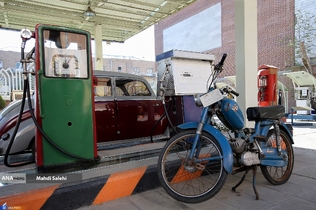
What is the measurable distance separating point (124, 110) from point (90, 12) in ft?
13.6

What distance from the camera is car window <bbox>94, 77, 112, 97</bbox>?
4421mm

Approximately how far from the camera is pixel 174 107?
175 inches

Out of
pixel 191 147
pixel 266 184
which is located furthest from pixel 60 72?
pixel 266 184

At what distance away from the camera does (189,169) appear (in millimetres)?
2625

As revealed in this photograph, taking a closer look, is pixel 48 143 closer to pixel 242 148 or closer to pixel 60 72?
pixel 60 72

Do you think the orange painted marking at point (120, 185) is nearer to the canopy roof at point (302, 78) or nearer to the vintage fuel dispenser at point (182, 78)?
the vintage fuel dispenser at point (182, 78)

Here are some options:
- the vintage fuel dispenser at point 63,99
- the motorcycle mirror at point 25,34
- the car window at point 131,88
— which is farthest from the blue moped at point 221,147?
the motorcycle mirror at point 25,34

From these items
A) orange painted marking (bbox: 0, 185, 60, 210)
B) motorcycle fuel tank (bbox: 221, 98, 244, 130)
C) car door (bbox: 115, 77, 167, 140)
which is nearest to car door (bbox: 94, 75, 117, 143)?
car door (bbox: 115, 77, 167, 140)

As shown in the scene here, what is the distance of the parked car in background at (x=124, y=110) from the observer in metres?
4.27

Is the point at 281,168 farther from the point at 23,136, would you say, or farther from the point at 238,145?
the point at 23,136

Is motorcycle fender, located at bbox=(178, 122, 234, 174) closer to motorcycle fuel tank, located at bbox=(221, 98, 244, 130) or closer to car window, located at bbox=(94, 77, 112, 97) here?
motorcycle fuel tank, located at bbox=(221, 98, 244, 130)

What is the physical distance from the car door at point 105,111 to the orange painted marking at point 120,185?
59.3 inches

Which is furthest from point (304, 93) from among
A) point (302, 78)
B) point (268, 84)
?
point (268, 84)

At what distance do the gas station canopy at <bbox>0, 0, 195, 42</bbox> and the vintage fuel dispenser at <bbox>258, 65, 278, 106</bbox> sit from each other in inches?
119
